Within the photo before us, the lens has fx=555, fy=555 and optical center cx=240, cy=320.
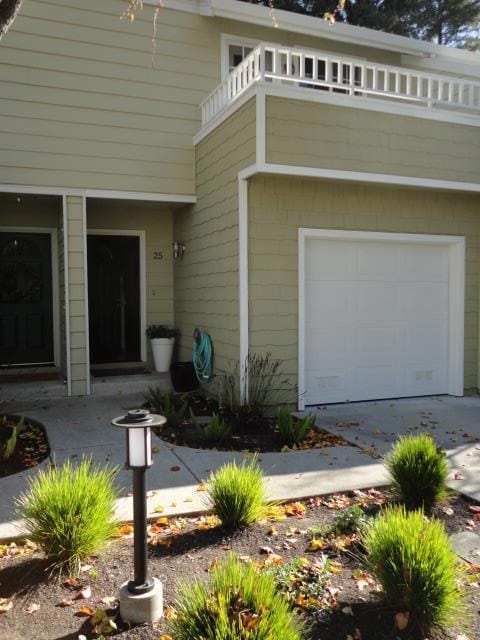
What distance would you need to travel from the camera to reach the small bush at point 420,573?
2385 millimetres

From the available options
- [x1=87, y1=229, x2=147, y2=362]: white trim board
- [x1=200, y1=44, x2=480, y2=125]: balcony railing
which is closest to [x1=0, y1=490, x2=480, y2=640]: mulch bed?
[x1=200, y1=44, x2=480, y2=125]: balcony railing

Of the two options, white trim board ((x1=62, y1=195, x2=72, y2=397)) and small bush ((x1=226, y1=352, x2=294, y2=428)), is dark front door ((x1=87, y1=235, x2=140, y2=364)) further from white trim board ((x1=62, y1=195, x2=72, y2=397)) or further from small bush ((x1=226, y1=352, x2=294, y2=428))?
small bush ((x1=226, y1=352, x2=294, y2=428))

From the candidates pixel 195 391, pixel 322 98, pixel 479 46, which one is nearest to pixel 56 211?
pixel 195 391

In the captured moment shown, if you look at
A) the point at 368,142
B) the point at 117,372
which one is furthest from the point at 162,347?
the point at 368,142

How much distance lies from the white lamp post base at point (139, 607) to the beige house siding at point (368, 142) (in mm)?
4815

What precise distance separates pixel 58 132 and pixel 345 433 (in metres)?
5.38

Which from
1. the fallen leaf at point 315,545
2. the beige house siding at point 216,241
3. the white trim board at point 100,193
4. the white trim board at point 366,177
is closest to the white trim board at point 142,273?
the beige house siding at point 216,241

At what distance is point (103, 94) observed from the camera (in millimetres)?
7641

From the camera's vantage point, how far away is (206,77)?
8180mm

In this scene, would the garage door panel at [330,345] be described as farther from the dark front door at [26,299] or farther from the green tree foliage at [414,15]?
the green tree foliage at [414,15]

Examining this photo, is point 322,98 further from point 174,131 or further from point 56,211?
point 56,211

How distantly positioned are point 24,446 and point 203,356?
2.97 m

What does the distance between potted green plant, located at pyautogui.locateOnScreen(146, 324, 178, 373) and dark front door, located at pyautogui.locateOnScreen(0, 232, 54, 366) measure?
1696 millimetres

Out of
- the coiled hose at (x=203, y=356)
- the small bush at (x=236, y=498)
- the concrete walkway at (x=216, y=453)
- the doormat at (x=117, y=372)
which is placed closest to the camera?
the small bush at (x=236, y=498)
